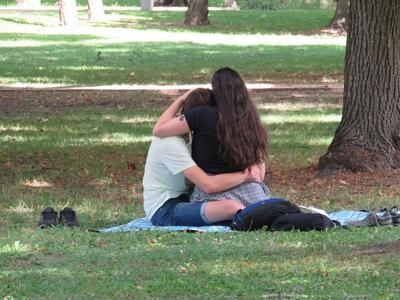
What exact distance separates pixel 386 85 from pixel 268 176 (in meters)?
1.47

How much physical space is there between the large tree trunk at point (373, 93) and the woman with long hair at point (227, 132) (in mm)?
3362

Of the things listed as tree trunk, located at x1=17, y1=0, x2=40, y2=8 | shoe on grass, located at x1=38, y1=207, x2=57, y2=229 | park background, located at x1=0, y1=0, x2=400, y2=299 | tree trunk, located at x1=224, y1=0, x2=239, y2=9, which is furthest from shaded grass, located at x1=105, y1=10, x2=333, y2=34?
shoe on grass, located at x1=38, y1=207, x2=57, y2=229

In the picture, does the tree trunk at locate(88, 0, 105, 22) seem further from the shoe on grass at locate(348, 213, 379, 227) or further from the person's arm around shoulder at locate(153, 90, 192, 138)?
the shoe on grass at locate(348, 213, 379, 227)


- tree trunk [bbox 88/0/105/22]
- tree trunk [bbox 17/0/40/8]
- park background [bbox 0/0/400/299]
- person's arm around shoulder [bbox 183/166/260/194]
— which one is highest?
person's arm around shoulder [bbox 183/166/260/194]

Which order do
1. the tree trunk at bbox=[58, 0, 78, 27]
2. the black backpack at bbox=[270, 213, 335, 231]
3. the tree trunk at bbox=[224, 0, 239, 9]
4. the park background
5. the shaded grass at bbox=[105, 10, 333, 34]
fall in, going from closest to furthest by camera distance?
the park background < the black backpack at bbox=[270, 213, 335, 231] < the tree trunk at bbox=[58, 0, 78, 27] < the shaded grass at bbox=[105, 10, 333, 34] < the tree trunk at bbox=[224, 0, 239, 9]

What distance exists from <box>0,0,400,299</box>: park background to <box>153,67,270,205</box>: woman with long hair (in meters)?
0.66

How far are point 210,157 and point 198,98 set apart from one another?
0.42m

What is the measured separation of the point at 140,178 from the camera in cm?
1103

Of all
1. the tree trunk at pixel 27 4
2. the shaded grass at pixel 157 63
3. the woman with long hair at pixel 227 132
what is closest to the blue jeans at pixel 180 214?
the woman with long hair at pixel 227 132

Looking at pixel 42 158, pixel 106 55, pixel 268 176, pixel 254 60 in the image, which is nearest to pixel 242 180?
pixel 268 176

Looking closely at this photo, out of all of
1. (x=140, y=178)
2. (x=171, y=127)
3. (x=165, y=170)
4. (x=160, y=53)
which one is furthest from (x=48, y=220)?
(x=160, y=53)

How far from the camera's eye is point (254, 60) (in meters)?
25.5

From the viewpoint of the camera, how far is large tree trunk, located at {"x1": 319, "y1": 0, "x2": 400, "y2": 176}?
10.8 m

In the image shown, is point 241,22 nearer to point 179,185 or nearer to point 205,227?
point 179,185
